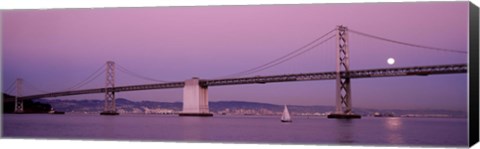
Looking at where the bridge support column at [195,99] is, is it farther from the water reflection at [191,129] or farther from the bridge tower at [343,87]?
the bridge tower at [343,87]

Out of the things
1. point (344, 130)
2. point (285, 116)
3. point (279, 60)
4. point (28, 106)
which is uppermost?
point (279, 60)

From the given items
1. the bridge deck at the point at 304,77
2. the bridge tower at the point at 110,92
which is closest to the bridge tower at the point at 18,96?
the bridge deck at the point at 304,77

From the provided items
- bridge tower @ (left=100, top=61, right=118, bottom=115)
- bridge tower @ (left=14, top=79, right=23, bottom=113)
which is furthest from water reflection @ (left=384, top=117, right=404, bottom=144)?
bridge tower @ (left=14, top=79, right=23, bottom=113)

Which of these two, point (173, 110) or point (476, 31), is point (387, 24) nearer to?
point (476, 31)

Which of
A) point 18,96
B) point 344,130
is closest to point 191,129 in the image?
point 344,130

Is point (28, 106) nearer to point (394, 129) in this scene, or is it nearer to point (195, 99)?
point (195, 99)

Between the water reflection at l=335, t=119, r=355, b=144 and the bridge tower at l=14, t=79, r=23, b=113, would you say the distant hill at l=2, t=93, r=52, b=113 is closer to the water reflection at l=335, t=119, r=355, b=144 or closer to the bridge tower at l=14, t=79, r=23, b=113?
the bridge tower at l=14, t=79, r=23, b=113
